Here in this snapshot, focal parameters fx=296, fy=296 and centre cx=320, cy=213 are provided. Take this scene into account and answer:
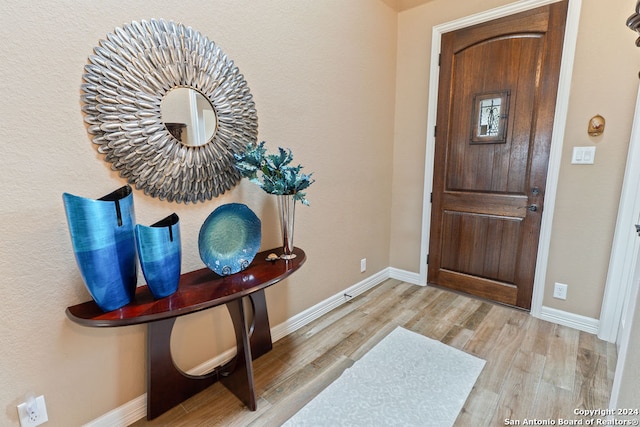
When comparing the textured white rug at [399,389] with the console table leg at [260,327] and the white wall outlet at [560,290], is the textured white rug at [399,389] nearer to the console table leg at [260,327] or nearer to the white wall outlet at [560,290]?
the console table leg at [260,327]

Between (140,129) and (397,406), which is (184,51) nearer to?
(140,129)

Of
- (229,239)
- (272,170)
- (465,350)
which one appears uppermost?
(272,170)

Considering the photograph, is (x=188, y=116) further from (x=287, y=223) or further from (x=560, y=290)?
(x=560, y=290)

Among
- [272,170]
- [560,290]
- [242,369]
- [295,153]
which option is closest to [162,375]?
[242,369]

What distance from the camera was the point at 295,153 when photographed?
6.59 ft

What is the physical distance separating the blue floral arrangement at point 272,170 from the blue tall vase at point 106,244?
546 millimetres

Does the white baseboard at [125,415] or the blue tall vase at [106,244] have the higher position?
the blue tall vase at [106,244]

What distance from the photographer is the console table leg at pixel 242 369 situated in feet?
4.88

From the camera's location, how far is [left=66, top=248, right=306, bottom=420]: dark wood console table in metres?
1.12

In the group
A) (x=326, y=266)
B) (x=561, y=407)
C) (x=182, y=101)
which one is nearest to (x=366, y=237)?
(x=326, y=266)

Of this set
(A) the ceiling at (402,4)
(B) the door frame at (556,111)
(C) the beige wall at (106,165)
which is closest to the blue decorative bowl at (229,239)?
(C) the beige wall at (106,165)

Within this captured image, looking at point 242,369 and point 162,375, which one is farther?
point 242,369

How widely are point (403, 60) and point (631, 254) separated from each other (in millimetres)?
2273

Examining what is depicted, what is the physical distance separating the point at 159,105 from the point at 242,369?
4.43ft
